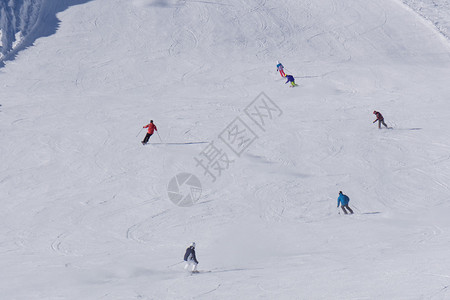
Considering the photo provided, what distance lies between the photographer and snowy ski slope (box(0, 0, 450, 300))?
13.5 metres

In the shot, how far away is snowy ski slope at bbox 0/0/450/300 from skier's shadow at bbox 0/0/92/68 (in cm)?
35

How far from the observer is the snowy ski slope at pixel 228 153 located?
1354cm

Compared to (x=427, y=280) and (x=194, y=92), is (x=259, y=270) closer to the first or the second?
(x=427, y=280)

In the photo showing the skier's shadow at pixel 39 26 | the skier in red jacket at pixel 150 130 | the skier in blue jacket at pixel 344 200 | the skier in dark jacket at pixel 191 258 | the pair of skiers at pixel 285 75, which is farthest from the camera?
the skier's shadow at pixel 39 26

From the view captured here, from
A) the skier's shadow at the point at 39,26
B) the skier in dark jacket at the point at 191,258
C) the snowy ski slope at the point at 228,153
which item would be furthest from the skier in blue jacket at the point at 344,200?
the skier's shadow at the point at 39,26

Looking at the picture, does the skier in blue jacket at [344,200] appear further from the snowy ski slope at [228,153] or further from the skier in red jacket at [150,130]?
the skier in red jacket at [150,130]

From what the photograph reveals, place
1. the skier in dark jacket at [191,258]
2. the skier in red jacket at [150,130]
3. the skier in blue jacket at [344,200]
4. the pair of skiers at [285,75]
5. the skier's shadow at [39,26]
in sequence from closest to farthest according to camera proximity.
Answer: the skier in dark jacket at [191,258] < the skier in blue jacket at [344,200] < the skier in red jacket at [150,130] < the pair of skiers at [285,75] < the skier's shadow at [39,26]

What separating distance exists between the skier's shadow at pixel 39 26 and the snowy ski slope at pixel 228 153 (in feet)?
1.16

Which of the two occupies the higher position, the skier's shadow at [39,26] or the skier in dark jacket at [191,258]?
the skier in dark jacket at [191,258]

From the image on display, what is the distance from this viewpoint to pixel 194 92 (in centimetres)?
2775

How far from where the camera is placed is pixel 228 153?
2155 centimetres

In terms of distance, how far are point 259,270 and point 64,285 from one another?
4.72 meters

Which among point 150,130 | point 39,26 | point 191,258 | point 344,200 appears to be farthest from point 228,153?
point 39,26

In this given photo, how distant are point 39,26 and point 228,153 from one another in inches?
773
